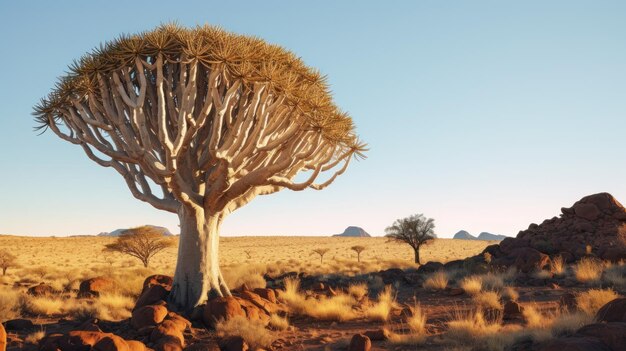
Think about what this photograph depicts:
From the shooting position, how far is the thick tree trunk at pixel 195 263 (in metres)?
9.34

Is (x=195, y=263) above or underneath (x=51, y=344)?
above

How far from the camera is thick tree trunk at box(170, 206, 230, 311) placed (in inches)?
368

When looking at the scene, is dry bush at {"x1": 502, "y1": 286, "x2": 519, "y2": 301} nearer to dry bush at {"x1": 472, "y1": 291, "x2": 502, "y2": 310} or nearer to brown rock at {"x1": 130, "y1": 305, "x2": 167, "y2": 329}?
dry bush at {"x1": 472, "y1": 291, "x2": 502, "y2": 310}

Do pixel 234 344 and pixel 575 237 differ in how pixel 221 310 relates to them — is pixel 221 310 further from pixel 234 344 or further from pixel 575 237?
pixel 575 237

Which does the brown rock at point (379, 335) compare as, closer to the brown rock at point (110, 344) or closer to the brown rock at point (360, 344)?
the brown rock at point (360, 344)

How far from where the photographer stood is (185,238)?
9.62 m

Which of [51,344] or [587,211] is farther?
[587,211]

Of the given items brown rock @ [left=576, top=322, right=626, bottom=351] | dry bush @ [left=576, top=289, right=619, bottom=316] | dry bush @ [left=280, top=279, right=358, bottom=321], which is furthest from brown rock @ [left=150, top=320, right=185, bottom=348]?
dry bush @ [left=576, top=289, right=619, bottom=316]

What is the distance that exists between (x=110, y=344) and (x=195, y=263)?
3710 mm

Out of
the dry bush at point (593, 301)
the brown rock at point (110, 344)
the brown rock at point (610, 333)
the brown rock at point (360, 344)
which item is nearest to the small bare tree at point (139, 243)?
the brown rock at point (110, 344)

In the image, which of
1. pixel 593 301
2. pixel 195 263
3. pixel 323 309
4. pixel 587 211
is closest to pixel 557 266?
pixel 587 211

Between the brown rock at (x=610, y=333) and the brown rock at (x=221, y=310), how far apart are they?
17.2 feet

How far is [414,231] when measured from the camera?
30.9 meters

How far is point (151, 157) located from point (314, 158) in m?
3.87
